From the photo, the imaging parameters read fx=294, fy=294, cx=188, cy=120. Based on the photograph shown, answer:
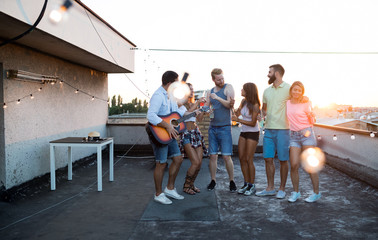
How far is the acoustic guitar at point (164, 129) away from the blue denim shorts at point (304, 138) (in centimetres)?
134

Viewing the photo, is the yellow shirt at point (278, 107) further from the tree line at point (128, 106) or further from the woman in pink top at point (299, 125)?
the tree line at point (128, 106)

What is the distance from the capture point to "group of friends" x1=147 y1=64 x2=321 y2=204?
3660 mm

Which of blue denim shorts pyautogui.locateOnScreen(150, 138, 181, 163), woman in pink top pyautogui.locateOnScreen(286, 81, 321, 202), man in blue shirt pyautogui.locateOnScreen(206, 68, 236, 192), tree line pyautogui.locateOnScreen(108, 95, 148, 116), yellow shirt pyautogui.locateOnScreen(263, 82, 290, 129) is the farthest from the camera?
tree line pyautogui.locateOnScreen(108, 95, 148, 116)

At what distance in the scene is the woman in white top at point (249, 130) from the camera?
13.1 ft

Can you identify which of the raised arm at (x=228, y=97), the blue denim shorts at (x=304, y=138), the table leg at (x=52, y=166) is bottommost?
the table leg at (x=52, y=166)

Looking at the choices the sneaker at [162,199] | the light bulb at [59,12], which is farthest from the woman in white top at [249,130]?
the light bulb at [59,12]

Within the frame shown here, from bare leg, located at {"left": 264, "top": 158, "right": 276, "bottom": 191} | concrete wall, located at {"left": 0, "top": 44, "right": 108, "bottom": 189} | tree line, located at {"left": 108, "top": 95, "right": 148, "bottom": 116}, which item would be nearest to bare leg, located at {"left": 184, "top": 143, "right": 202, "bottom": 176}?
bare leg, located at {"left": 264, "top": 158, "right": 276, "bottom": 191}

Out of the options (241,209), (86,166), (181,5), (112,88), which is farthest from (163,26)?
(241,209)

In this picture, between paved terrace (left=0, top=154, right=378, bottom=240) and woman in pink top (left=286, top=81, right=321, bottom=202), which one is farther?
woman in pink top (left=286, top=81, right=321, bottom=202)

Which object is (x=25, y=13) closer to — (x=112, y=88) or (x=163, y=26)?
(x=163, y=26)

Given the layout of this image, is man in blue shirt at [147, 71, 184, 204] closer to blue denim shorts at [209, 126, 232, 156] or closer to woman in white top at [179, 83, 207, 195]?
woman in white top at [179, 83, 207, 195]

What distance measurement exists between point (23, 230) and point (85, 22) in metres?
3.17

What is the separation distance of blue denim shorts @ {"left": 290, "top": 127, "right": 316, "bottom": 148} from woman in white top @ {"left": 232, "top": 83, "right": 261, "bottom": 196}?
505 millimetres

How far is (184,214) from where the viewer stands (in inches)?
130
